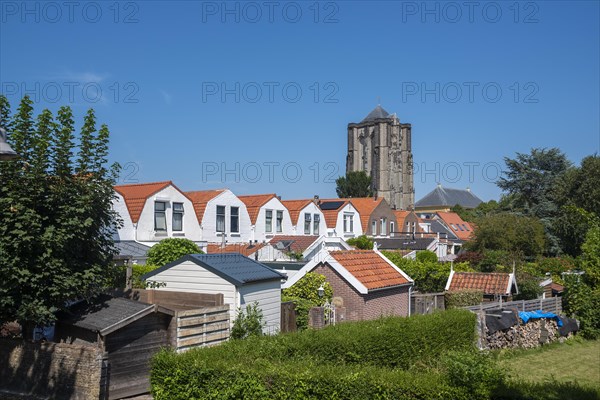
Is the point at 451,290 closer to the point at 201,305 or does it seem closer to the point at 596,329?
the point at 596,329

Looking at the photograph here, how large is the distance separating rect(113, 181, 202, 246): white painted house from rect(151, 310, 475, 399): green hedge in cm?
2101

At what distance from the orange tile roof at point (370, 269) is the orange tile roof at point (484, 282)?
570cm

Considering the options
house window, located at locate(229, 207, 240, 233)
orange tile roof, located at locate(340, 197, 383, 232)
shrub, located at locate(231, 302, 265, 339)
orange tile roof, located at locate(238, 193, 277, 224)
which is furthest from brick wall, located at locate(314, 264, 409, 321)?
orange tile roof, located at locate(340, 197, 383, 232)

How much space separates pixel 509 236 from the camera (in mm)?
42844

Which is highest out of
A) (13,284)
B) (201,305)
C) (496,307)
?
(13,284)

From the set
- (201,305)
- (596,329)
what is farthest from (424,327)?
(596,329)

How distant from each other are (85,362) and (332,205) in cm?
4510

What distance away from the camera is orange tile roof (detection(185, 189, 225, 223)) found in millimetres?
37750

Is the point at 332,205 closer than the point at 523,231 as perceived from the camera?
No

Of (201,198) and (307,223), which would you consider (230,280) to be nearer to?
(201,198)

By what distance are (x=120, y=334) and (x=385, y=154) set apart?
11333 cm

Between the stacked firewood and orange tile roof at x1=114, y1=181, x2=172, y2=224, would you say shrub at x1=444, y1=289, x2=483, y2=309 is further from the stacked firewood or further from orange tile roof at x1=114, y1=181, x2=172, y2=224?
orange tile roof at x1=114, y1=181, x2=172, y2=224

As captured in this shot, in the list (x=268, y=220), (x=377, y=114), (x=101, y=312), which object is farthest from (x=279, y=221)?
(x=377, y=114)

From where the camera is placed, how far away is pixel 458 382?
29.6 ft
